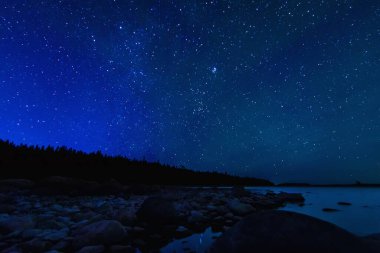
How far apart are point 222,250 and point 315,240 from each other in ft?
4.04

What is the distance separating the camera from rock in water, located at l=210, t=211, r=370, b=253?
9.91 ft

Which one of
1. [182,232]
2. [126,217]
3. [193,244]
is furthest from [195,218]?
[193,244]

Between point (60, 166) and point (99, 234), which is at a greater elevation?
point (60, 166)

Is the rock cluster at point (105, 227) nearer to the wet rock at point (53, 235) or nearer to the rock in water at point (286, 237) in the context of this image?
the wet rock at point (53, 235)

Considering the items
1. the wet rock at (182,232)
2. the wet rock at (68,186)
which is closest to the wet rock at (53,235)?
the wet rock at (182,232)

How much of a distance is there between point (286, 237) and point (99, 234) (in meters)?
3.50

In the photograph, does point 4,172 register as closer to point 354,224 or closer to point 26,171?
point 26,171

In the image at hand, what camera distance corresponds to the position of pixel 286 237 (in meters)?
3.14

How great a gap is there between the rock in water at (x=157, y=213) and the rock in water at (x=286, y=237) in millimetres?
3955

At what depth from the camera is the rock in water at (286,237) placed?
302 cm

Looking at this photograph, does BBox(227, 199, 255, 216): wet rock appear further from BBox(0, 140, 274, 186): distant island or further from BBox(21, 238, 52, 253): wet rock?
BBox(0, 140, 274, 186): distant island

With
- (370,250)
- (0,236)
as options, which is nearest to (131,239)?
(0,236)

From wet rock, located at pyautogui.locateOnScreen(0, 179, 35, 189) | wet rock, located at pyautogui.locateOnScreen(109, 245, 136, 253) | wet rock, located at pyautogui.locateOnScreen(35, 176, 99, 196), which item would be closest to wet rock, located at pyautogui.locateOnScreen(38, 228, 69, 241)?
wet rock, located at pyautogui.locateOnScreen(109, 245, 136, 253)

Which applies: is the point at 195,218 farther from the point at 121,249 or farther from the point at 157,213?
the point at 121,249
